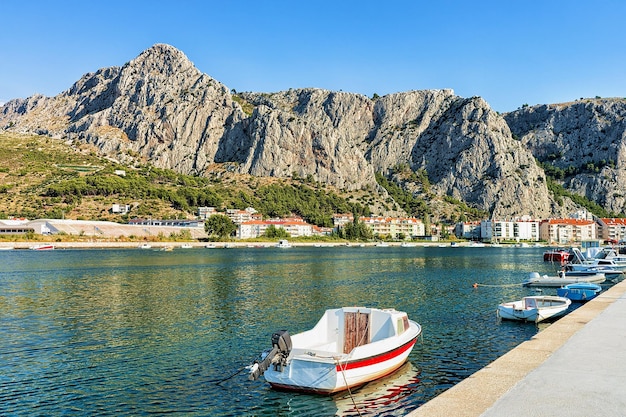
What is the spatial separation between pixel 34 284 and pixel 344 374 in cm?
4317

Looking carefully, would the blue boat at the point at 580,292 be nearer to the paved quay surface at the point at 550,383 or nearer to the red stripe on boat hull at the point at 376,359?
the paved quay surface at the point at 550,383

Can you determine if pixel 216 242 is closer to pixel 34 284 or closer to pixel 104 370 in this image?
pixel 34 284

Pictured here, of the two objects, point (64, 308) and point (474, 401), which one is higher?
point (474, 401)

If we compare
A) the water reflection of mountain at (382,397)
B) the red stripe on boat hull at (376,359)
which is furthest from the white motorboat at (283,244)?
the water reflection of mountain at (382,397)

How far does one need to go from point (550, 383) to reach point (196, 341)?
1689 centimetres

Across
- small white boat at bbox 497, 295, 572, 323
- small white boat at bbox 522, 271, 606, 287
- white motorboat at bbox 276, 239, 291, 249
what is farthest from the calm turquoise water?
white motorboat at bbox 276, 239, 291, 249

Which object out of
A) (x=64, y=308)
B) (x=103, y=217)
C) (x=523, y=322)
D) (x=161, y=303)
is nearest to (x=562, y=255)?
(x=523, y=322)

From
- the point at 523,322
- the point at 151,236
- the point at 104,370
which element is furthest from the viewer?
the point at 151,236

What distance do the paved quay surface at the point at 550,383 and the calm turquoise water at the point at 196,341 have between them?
3.77 meters

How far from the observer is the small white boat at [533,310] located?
27594mm

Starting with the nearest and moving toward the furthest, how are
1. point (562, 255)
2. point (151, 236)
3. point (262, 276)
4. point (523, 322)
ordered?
point (523, 322), point (262, 276), point (562, 255), point (151, 236)

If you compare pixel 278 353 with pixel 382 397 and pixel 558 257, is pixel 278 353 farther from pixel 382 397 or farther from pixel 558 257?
pixel 558 257

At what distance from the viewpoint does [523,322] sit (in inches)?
1095

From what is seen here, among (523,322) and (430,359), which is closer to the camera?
(430,359)
